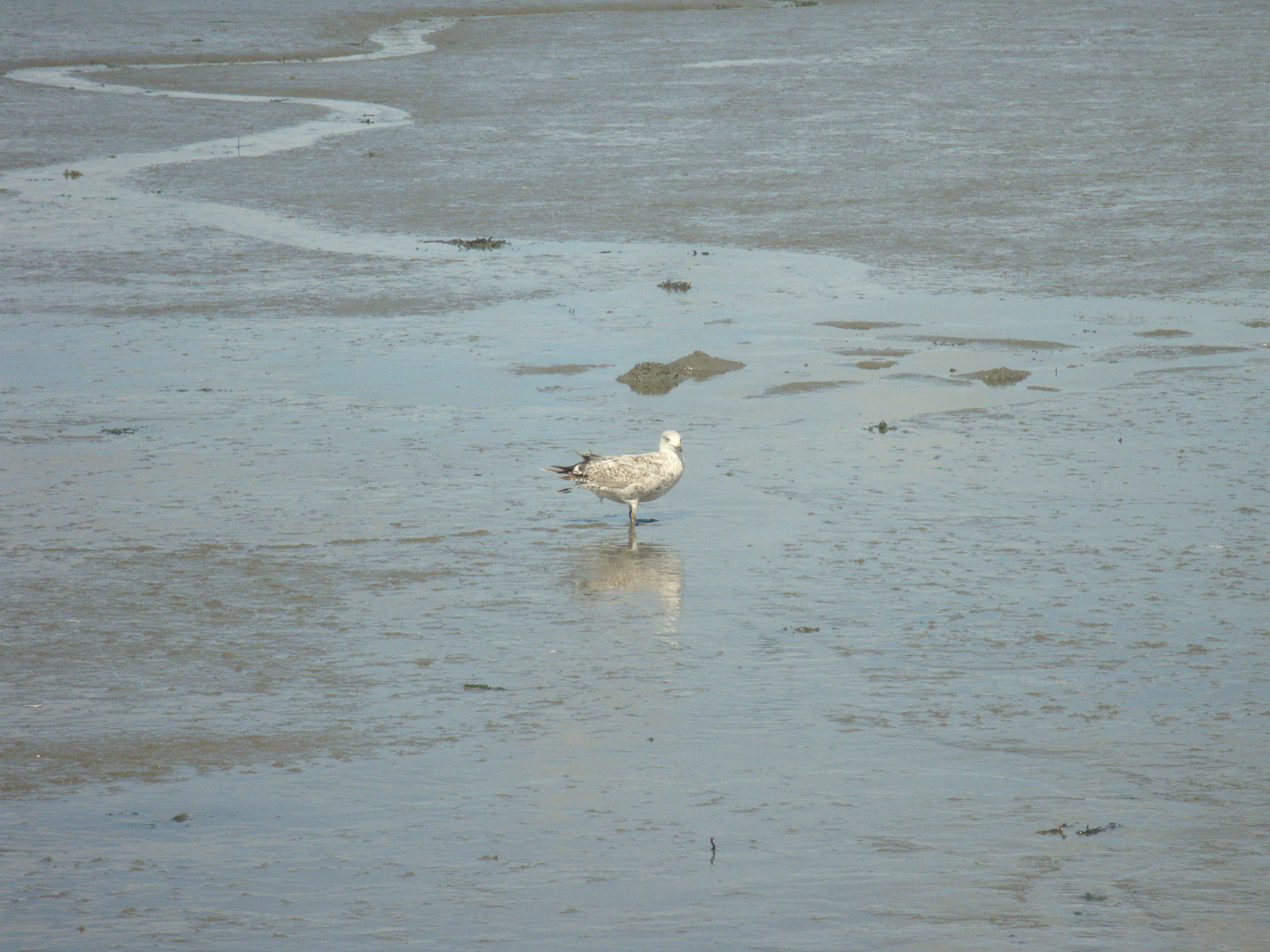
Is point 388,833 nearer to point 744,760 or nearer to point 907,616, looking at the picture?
point 744,760

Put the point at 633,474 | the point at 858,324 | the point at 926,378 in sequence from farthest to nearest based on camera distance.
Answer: the point at 858,324 < the point at 926,378 < the point at 633,474

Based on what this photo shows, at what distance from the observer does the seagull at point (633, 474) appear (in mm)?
10578

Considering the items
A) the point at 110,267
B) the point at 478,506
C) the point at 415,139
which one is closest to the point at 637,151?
the point at 415,139

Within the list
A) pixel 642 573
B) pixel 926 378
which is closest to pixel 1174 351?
pixel 926 378

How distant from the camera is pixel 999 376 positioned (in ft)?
46.8

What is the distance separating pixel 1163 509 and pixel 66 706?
6.80m

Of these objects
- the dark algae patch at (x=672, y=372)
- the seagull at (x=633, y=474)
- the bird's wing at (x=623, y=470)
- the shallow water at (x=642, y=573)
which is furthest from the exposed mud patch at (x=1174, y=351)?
the bird's wing at (x=623, y=470)

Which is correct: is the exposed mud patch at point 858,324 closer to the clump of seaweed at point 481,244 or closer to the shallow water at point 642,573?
the shallow water at point 642,573

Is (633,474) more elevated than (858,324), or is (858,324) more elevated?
(633,474)

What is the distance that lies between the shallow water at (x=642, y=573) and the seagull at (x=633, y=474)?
0.30m

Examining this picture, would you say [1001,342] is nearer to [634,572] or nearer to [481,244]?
[634,572]

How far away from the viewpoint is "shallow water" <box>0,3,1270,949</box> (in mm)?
6371

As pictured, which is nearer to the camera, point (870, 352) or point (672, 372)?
point (672, 372)

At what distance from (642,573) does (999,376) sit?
552 centimetres
